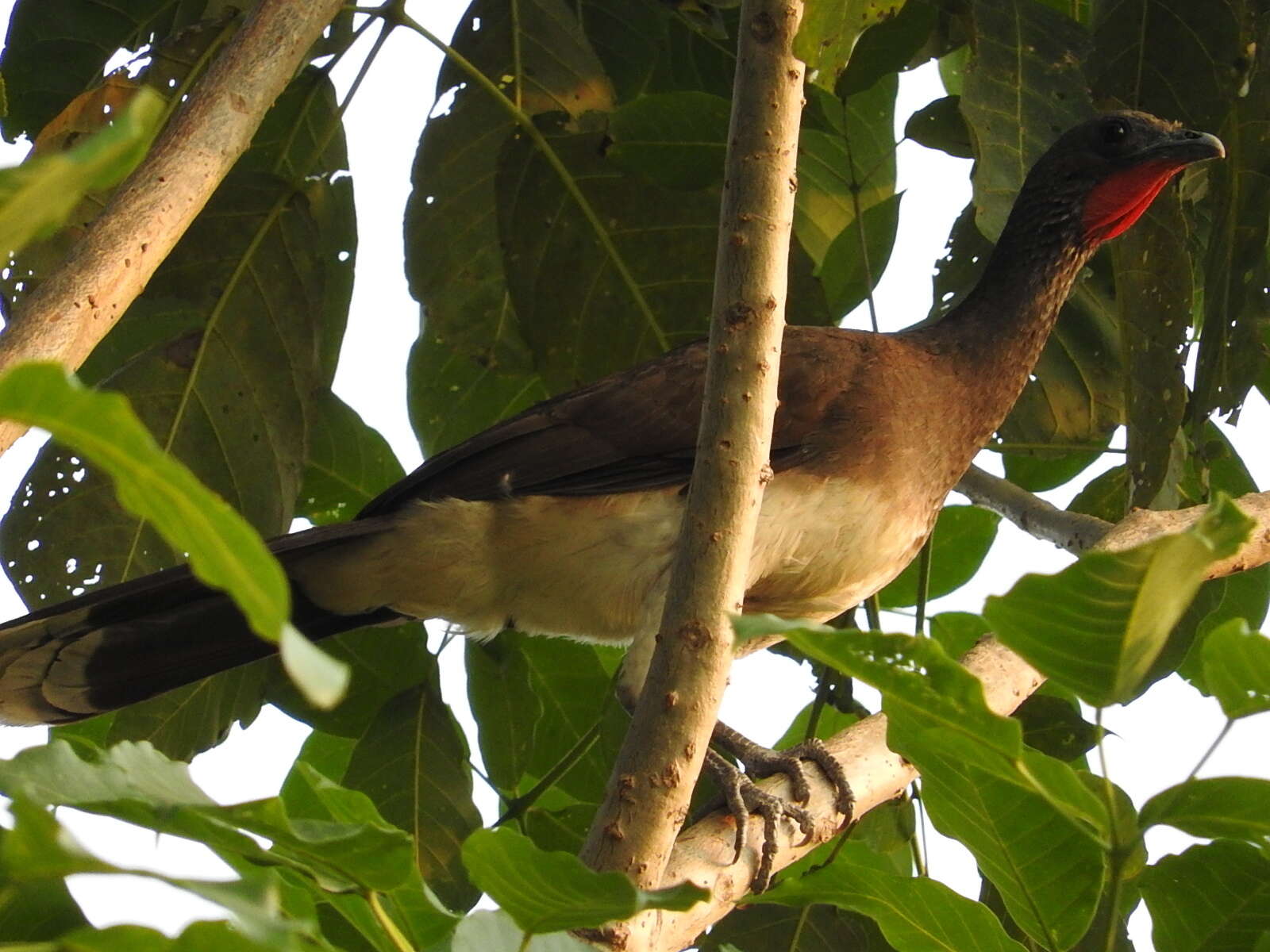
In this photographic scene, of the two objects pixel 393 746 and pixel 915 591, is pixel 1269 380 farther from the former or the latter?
pixel 393 746

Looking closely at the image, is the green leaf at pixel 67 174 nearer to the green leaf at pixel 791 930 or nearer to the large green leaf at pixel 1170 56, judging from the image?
the green leaf at pixel 791 930

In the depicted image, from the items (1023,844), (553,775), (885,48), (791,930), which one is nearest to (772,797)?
(791,930)

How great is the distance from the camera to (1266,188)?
2.93 m

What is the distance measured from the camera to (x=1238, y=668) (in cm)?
115

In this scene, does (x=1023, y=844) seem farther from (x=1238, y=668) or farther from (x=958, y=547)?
(x=958, y=547)

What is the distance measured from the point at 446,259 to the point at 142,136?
276 centimetres

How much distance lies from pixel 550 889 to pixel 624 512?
1.96 metres

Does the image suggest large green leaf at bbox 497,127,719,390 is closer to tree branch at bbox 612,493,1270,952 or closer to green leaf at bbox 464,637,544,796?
green leaf at bbox 464,637,544,796

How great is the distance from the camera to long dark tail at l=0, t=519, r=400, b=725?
2596 mm

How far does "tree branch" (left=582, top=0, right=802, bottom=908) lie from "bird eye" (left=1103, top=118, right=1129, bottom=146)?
1815 millimetres

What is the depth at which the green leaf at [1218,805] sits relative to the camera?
1.30 meters

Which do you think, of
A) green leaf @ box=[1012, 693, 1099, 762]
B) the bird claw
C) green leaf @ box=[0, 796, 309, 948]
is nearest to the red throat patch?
green leaf @ box=[1012, 693, 1099, 762]

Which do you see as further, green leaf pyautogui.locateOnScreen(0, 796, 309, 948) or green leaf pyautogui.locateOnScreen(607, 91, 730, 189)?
green leaf pyautogui.locateOnScreen(607, 91, 730, 189)

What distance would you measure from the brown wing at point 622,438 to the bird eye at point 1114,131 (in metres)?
0.96
